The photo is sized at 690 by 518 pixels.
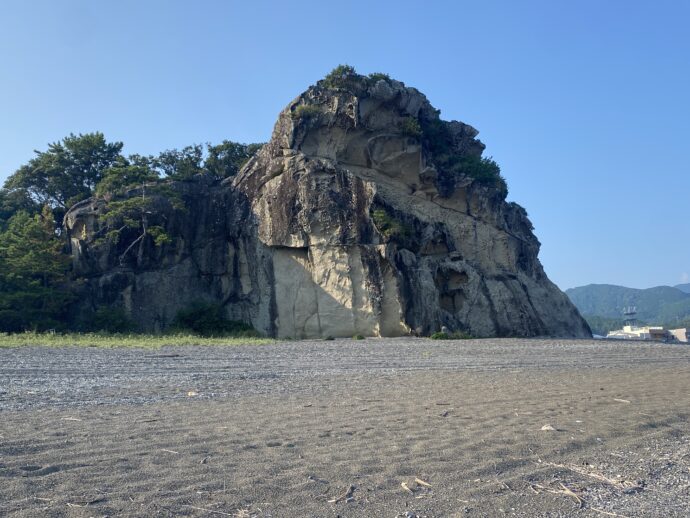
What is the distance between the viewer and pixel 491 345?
27312 mm

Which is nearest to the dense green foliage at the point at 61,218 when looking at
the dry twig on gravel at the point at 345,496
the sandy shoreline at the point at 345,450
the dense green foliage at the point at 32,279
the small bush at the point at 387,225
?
the dense green foliage at the point at 32,279

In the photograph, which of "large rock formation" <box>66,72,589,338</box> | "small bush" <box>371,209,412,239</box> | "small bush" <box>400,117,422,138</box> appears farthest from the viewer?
"small bush" <box>400,117,422,138</box>

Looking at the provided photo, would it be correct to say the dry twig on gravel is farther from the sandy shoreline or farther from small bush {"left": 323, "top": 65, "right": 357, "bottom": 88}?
small bush {"left": 323, "top": 65, "right": 357, "bottom": 88}

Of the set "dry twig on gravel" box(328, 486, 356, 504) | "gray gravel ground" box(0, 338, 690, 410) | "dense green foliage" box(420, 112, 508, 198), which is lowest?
"dry twig on gravel" box(328, 486, 356, 504)

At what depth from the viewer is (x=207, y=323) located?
35.0 metres

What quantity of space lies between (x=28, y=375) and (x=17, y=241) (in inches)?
909

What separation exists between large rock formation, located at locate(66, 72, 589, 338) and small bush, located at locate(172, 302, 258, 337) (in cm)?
105

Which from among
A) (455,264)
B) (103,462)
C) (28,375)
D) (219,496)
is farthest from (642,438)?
(455,264)

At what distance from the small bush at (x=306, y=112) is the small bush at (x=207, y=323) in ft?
40.3

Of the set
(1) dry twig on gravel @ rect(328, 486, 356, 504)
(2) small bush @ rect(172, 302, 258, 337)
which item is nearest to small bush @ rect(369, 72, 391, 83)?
(2) small bush @ rect(172, 302, 258, 337)

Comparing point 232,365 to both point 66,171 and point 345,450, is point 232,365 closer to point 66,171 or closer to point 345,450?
point 345,450

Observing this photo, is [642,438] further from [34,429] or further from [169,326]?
[169,326]

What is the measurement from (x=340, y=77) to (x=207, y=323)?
659 inches

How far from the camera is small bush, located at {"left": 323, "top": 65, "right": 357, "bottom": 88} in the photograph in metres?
38.8
